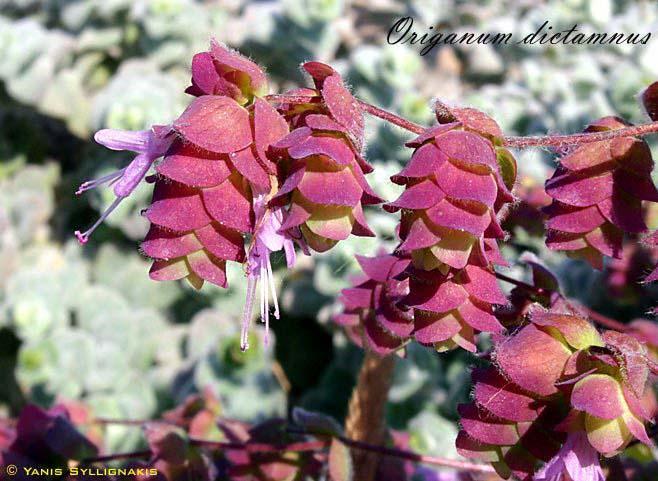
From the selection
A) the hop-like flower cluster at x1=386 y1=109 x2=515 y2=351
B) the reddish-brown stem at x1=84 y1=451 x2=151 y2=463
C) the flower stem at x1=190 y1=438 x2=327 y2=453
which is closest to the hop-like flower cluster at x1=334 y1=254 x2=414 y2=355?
the hop-like flower cluster at x1=386 y1=109 x2=515 y2=351

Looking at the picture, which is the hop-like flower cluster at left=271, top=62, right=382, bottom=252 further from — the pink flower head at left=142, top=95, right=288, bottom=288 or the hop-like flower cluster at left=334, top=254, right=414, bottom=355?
the hop-like flower cluster at left=334, top=254, right=414, bottom=355

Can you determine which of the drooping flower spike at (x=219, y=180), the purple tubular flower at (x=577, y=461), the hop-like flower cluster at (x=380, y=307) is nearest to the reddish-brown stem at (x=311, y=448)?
the hop-like flower cluster at (x=380, y=307)

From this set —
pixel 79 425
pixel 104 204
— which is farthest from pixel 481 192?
Result: pixel 104 204

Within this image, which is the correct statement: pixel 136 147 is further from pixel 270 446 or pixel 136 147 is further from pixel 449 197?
pixel 270 446

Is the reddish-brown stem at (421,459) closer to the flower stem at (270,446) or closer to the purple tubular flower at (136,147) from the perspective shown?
the flower stem at (270,446)

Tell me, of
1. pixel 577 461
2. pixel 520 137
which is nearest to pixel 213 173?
pixel 520 137

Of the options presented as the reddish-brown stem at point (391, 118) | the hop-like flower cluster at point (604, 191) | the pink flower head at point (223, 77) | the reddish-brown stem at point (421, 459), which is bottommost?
the reddish-brown stem at point (421, 459)
